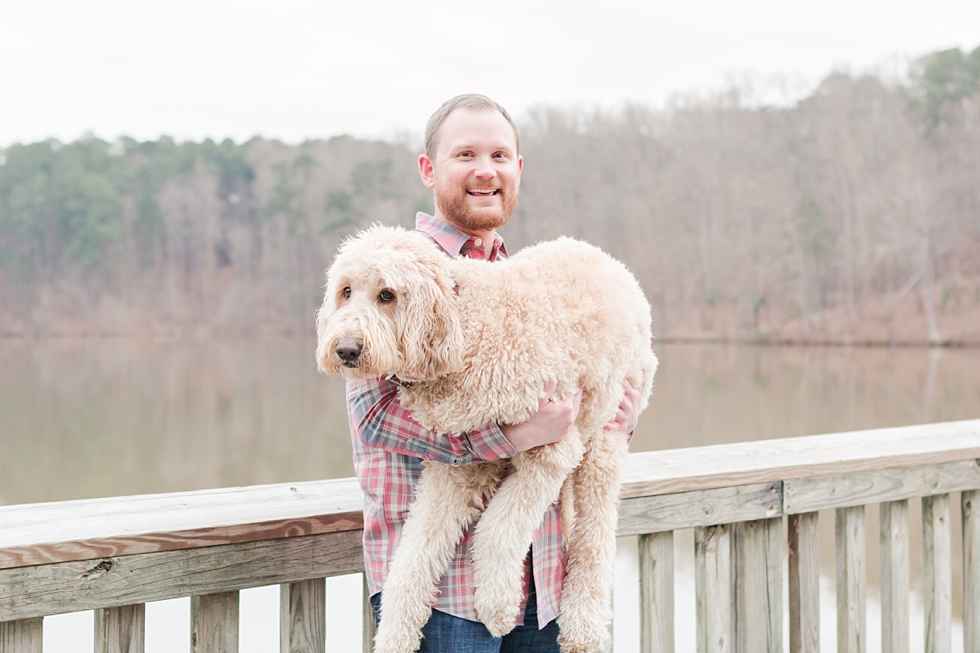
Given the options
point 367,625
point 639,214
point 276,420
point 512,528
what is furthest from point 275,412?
point 639,214

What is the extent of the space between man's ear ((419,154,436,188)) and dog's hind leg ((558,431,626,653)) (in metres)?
0.69

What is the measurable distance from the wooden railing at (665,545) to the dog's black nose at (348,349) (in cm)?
48

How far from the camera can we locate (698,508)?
78.8 inches

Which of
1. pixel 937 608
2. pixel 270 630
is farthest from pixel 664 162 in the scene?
pixel 937 608

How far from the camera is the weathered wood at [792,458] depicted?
1.98 meters

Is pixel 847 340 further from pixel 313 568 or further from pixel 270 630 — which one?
pixel 313 568

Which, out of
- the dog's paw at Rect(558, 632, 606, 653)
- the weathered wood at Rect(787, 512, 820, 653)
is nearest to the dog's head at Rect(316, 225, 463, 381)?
the dog's paw at Rect(558, 632, 606, 653)

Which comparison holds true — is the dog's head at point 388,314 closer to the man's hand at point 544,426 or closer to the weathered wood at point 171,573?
the man's hand at point 544,426

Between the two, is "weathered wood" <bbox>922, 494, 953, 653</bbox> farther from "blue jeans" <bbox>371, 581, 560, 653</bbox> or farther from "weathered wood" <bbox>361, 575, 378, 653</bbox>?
"weathered wood" <bbox>361, 575, 378, 653</bbox>

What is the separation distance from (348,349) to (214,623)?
28.5 inches

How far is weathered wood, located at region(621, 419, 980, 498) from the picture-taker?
6.49ft

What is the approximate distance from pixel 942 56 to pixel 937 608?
3242 centimetres

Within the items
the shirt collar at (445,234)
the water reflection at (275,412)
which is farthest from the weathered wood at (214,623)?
the water reflection at (275,412)

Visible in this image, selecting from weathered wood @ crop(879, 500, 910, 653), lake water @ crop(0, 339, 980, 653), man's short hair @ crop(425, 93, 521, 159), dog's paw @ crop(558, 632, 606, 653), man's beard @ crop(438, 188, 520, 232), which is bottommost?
lake water @ crop(0, 339, 980, 653)
